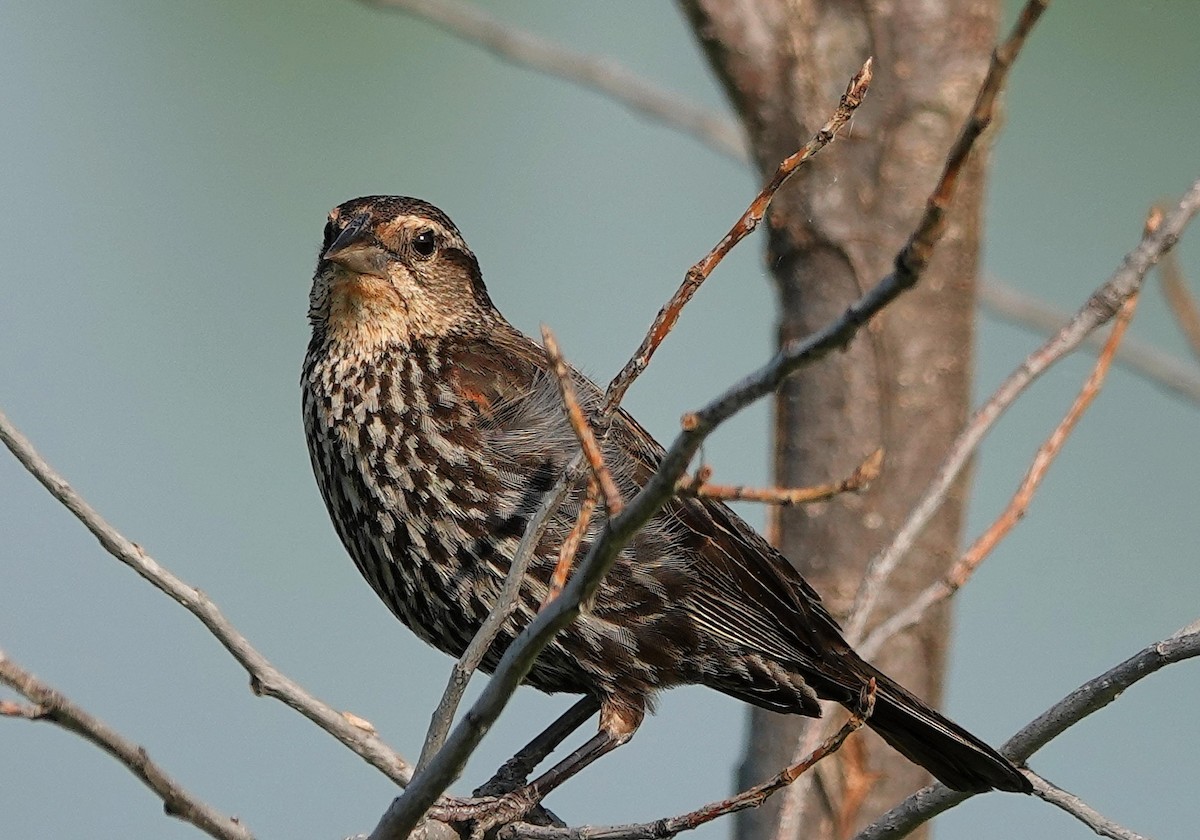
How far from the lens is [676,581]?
143 inches

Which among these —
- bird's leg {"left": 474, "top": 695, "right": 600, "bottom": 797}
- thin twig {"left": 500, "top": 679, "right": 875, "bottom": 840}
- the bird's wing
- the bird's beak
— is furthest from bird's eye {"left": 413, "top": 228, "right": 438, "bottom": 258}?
thin twig {"left": 500, "top": 679, "right": 875, "bottom": 840}

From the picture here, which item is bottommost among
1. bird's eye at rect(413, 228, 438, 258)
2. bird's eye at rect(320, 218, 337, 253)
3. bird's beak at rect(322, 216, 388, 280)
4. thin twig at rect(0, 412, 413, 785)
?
thin twig at rect(0, 412, 413, 785)

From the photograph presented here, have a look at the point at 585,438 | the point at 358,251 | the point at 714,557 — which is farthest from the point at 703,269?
the point at 358,251

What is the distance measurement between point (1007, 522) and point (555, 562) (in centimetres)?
97

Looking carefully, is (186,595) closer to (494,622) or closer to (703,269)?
(494,622)

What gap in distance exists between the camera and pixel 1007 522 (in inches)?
134

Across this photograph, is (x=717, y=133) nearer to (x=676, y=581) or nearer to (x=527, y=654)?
(x=676, y=581)

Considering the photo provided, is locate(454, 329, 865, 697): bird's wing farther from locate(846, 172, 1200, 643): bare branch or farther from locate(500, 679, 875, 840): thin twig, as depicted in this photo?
locate(500, 679, 875, 840): thin twig

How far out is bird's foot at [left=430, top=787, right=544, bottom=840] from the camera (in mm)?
3301

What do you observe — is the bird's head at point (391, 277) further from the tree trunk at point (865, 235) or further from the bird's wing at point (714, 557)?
the tree trunk at point (865, 235)

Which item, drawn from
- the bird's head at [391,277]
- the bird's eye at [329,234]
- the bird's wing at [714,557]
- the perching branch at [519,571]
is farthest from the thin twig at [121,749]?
the bird's eye at [329,234]

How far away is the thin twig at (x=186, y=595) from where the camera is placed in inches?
99.6

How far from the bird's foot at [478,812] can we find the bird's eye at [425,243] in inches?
60.2

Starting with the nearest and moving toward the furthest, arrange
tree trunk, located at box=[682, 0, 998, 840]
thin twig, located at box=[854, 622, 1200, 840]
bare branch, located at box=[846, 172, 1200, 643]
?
thin twig, located at box=[854, 622, 1200, 840]
bare branch, located at box=[846, 172, 1200, 643]
tree trunk, located at box=[682, 0, 998, 840]
